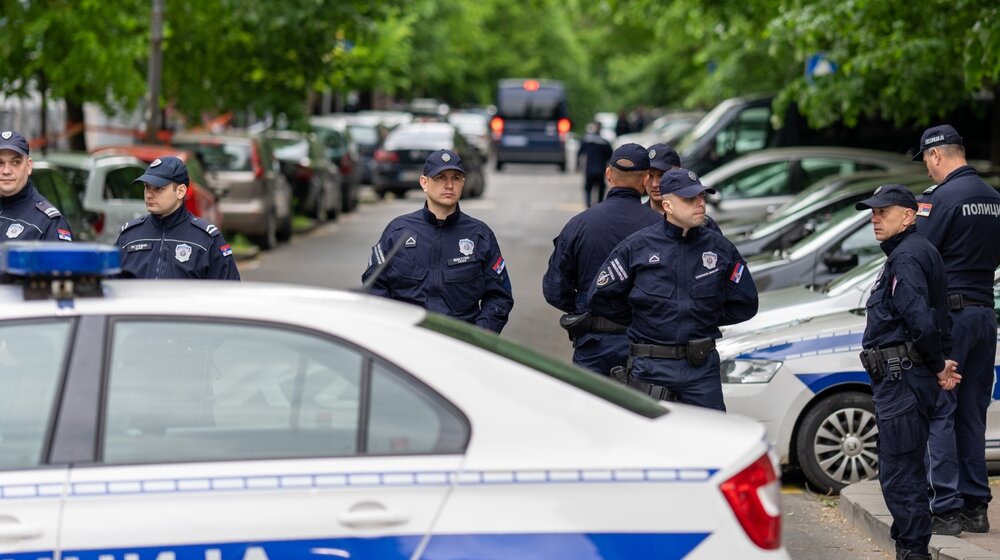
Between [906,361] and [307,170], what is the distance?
18321 millimetres

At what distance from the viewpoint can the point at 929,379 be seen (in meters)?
6.40

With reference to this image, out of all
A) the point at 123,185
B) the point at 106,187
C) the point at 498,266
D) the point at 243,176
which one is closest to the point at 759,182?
the point at 243,176

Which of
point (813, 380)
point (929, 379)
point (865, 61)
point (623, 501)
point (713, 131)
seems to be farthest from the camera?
point (713, 131)

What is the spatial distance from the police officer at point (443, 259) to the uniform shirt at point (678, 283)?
2.30ft

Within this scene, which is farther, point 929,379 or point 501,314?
point 501,314

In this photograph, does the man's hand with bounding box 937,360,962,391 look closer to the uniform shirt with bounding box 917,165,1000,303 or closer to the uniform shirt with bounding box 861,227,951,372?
the uniform shirt with bounding box 861,227,951,372

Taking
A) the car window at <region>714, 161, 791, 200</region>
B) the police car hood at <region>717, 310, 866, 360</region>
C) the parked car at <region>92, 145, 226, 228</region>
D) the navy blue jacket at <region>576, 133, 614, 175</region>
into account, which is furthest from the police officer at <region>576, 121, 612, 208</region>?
the police car hood at <region>717, 310, 866, 360</region>

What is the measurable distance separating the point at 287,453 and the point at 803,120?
63.1 feet

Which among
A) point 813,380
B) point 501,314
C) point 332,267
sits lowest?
point 332,267

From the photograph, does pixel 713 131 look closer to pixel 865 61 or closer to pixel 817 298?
pixel 865 61

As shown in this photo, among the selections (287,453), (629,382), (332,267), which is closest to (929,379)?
(629,382)

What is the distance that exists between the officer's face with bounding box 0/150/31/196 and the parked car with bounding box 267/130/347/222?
16135 millimetres

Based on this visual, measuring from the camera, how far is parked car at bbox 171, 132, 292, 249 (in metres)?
19.9

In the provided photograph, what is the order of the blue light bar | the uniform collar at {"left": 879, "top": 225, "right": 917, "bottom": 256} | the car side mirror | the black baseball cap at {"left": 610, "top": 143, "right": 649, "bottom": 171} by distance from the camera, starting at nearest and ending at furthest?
the blue light bar < the uniform collar at {"left": 879, "top": 225, "right": 917, "bottom": 256} < the black baseball cap at {"left": 610, "top": 143, "right": 649, "bottom": 171} < the car side mirror
